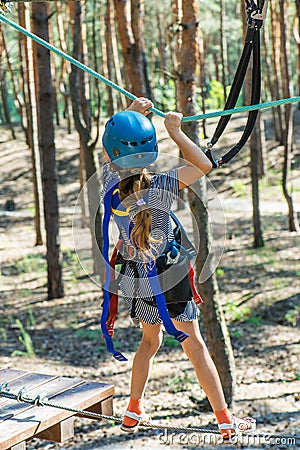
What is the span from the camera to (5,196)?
753 inches

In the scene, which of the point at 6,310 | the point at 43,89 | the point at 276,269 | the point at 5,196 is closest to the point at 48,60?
the point at 43,89

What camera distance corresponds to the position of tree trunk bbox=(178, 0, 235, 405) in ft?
19.7

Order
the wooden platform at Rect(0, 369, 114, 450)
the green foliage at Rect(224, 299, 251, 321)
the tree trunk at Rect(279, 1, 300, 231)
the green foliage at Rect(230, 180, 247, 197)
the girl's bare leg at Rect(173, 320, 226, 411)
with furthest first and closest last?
the green foliage at Rect(230, 180, 247, 197), the tree trunk at Rect(279, 1, 300, 231), the green foliage at Rect(224, 299, 251, 321), the wooden platform at Rect(0, 369, 114, 450), the girl's bare leg at Rect(173, 320, 226, 411)

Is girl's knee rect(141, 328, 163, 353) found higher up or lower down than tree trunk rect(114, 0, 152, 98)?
lower down

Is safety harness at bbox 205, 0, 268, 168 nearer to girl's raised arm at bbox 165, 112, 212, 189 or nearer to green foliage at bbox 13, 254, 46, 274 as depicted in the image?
girl's raised arm at bbox 165, 112, 212, 189

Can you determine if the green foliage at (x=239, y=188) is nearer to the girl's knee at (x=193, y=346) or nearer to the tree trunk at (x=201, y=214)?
the tree trunk at (x=201, y=214)

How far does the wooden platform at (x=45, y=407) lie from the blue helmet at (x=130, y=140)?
154 cm

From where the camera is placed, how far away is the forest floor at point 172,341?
6.16 meters

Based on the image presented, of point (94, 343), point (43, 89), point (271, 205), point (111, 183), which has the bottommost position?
point (94, 343)

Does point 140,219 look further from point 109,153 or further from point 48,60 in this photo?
point 48,60

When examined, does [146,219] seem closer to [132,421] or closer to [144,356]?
[144,356]

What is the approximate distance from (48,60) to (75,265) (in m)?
3.92

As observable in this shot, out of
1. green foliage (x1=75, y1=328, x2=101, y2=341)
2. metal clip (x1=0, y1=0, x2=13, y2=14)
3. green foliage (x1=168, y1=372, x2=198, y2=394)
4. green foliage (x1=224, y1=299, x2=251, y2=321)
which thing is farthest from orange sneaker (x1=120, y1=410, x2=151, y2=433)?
green foliage (x1=224, y1=299, x2=251, y2=321)

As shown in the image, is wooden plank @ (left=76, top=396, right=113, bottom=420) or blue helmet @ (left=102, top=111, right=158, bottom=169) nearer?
blue helmet @ (left=102, top=111, right=158, bottom=169)
